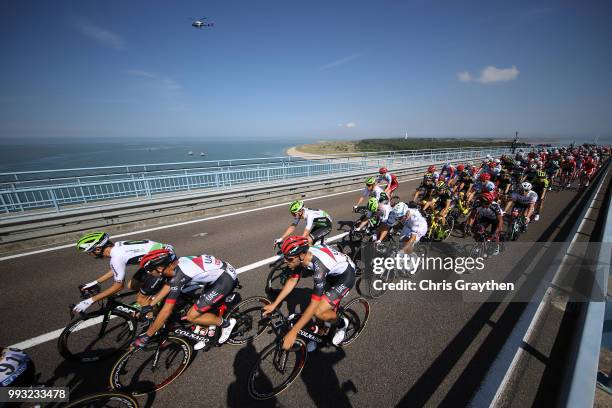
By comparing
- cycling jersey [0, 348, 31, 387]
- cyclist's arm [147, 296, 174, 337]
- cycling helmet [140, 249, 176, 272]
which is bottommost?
cyclist's arm [147, 296, 174, 337]

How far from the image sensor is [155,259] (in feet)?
10.8

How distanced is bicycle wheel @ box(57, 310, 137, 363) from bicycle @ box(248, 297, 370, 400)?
2238 mm

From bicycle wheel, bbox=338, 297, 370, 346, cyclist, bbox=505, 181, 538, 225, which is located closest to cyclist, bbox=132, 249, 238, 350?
bicycle wheel, bbox=338, 297, 370, 346

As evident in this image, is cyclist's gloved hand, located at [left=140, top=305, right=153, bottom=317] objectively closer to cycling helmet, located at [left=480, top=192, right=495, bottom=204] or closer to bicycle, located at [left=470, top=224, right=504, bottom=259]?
bicycle, located at [left=470, top=224, right=504, bottom=259]

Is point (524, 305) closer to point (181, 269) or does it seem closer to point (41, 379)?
point (181, 269)

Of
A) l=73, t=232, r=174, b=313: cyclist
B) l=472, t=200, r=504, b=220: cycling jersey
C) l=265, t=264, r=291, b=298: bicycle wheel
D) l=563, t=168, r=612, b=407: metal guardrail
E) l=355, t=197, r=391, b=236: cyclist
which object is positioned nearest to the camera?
l=563, t=168, r=612, b=407: metal guardrail

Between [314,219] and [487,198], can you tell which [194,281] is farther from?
[487,198]

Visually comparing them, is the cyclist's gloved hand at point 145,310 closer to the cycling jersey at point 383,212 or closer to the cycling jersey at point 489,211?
the cycling jersey at point 383,212

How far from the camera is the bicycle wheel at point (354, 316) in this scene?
3.93 m

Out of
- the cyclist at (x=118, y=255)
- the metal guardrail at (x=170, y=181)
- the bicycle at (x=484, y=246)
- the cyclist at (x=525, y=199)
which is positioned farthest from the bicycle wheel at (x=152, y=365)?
the cyclist at (x=525, y=199)

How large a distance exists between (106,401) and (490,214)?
27.9ft

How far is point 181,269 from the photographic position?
130 inches

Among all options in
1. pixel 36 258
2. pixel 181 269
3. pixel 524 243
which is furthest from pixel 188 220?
pixel 524 243

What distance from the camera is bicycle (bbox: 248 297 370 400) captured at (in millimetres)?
3123
